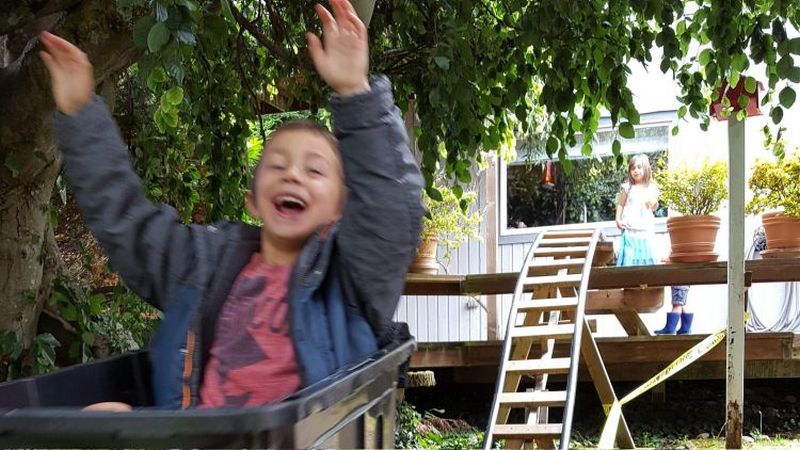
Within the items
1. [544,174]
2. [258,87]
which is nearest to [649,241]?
[544,174]

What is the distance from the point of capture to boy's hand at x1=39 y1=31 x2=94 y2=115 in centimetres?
129

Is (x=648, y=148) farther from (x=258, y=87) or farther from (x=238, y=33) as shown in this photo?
(x=238, y=33)

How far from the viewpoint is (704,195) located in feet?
18.5

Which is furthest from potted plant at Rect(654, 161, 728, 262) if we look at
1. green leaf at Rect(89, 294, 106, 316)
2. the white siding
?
green leaf at Rect(89, 294, 106, 316)

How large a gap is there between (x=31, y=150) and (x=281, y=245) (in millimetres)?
1726

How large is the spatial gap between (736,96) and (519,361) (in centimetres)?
174

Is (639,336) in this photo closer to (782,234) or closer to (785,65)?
(782,234)

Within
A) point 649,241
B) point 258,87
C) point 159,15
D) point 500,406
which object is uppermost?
point 258,87

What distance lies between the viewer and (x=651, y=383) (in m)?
4.60

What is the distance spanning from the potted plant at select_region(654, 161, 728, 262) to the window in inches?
97.3

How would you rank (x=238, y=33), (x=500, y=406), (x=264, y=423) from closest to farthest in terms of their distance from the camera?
(x=264, y=423) → (x=238, y=33) → (x=500, y=406)

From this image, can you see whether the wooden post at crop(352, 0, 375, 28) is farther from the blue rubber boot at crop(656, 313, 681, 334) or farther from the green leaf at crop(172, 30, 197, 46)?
the blue rubber boot at crop(656, 313, 681, 334)

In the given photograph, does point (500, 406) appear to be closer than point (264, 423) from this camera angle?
No

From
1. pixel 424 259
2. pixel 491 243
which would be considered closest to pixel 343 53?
pixel 424 259
